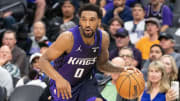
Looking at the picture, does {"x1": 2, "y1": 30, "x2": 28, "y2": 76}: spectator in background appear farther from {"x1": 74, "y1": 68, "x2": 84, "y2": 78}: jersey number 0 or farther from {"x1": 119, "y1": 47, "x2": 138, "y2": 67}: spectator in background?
{"x1": 74, "y1": 68, "x2": 84, "y2": 78}: jersey number 0

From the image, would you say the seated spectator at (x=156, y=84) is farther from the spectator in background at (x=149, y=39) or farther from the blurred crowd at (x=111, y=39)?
the spectator in background at (x=149, y=39)

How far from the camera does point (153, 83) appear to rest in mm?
6336

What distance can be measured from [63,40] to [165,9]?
4.76 metres

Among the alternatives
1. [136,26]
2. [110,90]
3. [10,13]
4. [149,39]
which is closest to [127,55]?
[110,90]

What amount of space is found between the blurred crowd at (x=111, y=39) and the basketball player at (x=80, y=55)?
1.86ft

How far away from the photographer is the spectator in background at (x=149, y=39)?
A: 327 inches

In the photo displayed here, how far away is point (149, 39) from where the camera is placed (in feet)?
27.5

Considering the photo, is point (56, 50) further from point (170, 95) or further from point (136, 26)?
point (136, 26)

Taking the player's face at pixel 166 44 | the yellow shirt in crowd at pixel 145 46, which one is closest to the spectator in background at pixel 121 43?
the yellow shirt in crowd at pixel 145 46

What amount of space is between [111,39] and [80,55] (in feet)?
11.8

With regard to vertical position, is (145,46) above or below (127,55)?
below

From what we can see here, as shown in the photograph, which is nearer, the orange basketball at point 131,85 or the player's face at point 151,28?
the orange basketball at point 131,85

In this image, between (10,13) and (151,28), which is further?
(10,13)

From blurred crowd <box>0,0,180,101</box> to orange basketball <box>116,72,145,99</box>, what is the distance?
26.6 inches
